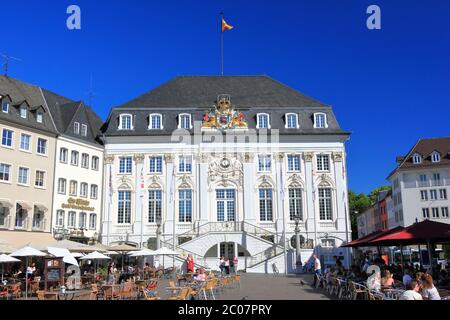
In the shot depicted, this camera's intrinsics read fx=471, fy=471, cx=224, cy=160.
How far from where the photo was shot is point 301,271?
36.4 metres

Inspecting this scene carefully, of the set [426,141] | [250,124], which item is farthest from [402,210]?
[250,124]

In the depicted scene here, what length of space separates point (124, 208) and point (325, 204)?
18.0m

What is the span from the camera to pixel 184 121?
43781 mm

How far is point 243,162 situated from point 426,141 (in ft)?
114

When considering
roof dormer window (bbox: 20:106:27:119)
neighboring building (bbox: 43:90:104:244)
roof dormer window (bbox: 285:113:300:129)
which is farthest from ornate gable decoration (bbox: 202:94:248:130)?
roof dormer window (bbox: 20:106:27:119)

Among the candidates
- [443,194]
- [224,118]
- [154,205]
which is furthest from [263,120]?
[443,194]

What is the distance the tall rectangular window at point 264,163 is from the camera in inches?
1694

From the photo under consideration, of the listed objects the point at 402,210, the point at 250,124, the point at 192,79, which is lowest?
the point at 402,210

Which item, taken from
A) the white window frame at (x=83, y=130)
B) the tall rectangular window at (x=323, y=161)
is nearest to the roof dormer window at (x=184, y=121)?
the white window frame at (x=83, y=130)

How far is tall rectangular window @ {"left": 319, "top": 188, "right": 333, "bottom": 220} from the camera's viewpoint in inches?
1655

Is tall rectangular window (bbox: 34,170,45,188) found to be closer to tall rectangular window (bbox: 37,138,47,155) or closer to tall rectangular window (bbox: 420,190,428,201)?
tall rectangular window (bbox: 37,138,47,155)
